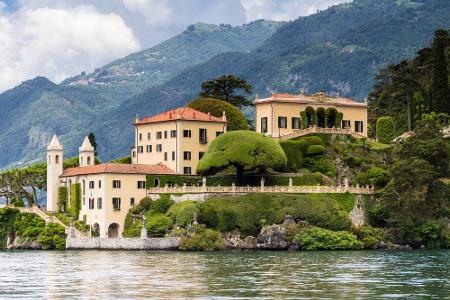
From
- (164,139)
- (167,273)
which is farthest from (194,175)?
(167,273)

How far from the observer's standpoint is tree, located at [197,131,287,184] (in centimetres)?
10662

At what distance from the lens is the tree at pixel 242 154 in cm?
10662

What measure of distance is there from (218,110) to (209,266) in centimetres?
4660

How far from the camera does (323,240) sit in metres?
99.8

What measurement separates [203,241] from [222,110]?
2697 centimetres

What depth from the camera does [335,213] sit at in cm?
10312

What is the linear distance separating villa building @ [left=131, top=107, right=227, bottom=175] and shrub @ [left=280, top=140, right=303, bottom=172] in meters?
7.77

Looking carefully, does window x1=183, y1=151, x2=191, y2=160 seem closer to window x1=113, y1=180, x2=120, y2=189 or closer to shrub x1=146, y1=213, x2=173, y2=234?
window x1=113, y1=180, x2=120, y2=189

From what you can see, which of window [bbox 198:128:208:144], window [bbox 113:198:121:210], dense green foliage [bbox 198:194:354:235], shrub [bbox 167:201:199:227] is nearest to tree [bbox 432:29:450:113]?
dense green foliage [bbox 198:194:354:235]

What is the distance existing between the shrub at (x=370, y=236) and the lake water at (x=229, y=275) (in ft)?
19.2

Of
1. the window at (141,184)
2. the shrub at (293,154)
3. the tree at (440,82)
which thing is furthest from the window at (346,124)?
the window at (141,184)

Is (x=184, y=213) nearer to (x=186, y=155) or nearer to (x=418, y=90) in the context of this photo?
(x=186, y=155)

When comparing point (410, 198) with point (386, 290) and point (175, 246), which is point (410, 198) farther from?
point (386, 290)

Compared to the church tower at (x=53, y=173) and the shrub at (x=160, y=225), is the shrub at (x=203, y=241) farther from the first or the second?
the church tower at (x=53, y=173)
